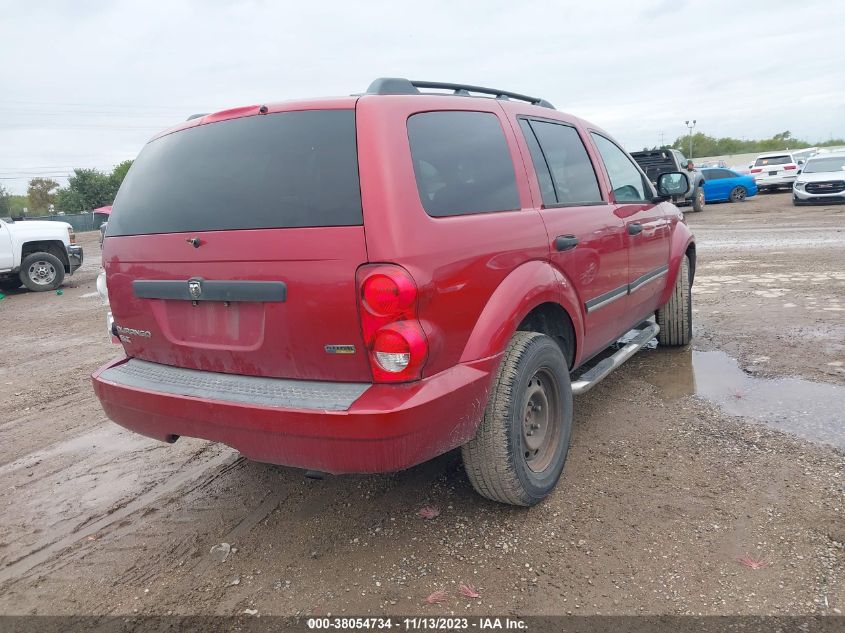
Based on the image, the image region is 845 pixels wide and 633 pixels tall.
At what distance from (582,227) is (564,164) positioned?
1.41 ft

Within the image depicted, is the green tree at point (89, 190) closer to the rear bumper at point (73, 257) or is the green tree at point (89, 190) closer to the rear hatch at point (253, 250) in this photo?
the rear bumper at point (73, 257)

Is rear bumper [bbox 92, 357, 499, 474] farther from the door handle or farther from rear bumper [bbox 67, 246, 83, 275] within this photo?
rear bumper [bbox 67, 246, 83, 275]

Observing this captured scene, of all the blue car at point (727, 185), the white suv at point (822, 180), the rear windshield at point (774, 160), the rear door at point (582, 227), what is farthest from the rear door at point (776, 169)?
the rear door at point (582, 227)

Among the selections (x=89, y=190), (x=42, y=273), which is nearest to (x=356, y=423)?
(x=42, y=273)

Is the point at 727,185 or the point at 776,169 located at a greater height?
the point at 776,169

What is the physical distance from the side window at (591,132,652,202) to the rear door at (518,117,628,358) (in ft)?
0.95

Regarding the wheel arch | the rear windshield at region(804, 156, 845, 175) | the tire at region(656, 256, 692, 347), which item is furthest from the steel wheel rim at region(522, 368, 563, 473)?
the rear windshield at region(804, 156, 845, 175)

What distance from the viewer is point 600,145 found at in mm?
4305

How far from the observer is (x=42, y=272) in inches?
489

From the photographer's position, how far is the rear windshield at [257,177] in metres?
2.47

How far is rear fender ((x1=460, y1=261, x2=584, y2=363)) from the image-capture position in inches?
104

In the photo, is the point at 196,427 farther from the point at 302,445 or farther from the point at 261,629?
the point at 261,629

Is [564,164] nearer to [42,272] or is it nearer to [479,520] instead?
[479,520]

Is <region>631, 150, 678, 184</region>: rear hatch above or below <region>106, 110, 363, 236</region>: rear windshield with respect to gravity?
above
